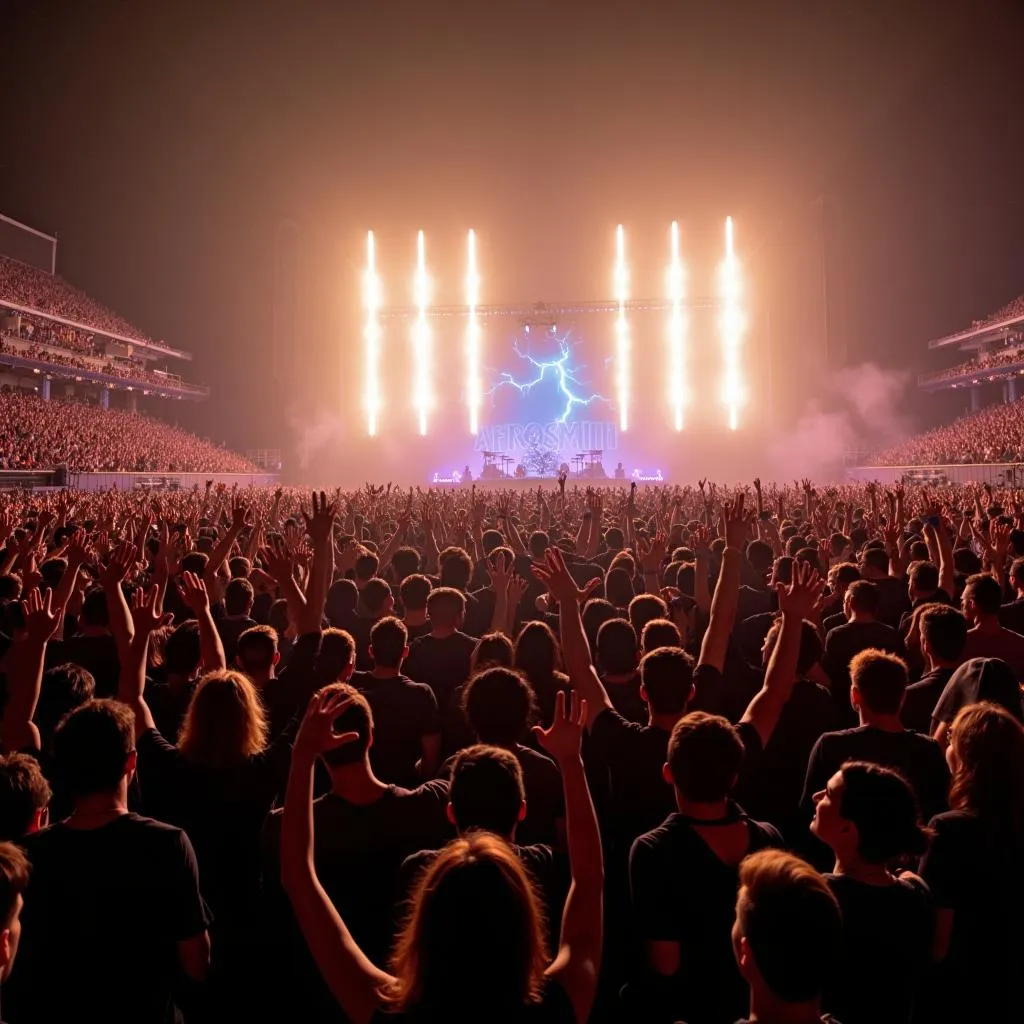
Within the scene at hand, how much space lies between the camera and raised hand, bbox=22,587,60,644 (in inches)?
136

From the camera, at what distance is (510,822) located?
2104 millimetres

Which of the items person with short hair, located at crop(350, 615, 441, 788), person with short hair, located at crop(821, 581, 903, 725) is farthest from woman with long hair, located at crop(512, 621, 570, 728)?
person with short hair, located at crop(821, 581, 903, 725)

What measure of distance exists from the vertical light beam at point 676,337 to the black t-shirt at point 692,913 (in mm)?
43595

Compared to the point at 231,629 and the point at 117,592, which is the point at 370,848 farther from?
the point at 231,629

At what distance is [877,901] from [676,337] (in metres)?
45.1

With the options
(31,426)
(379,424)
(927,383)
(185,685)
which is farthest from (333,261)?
(185,685)

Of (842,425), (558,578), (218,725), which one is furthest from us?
(842,425)

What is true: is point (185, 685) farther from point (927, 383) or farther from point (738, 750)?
point (927, 383)

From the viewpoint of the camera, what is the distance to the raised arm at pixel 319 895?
5.88ft

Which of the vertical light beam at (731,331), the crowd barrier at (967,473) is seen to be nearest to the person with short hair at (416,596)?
the crowd barrier at (967,473)

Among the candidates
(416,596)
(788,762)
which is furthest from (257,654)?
(788,762)

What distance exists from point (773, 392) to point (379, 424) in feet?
79.3

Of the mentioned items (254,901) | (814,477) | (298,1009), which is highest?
(814,477)

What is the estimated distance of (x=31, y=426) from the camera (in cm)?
3659
